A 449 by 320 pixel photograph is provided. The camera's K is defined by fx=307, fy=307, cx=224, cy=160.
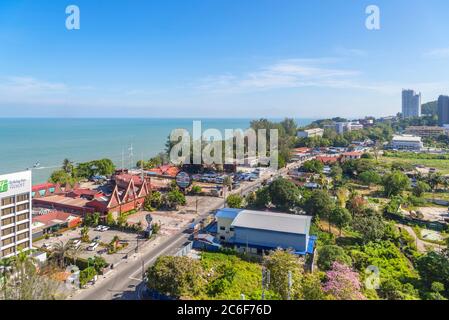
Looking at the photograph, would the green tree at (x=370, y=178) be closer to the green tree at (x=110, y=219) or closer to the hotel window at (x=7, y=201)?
the green tree at (x=110, y=219)

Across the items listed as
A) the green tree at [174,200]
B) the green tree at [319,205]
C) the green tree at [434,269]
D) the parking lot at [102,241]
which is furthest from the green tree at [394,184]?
the parking lot at [102,241]

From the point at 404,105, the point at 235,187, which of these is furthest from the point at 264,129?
the point at 404,105

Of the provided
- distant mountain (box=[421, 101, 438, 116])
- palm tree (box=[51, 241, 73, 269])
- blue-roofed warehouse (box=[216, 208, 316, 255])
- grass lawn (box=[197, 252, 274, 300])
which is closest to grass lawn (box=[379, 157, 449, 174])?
blue-roofed warehouse (box=[216, 208, 316, 255])

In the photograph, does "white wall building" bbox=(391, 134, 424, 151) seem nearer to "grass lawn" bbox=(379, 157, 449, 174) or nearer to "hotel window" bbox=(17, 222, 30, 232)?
"grass lawn" bbox=(379, 157, 449, 174)

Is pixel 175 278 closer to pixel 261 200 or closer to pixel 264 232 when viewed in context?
pixel 264 232
